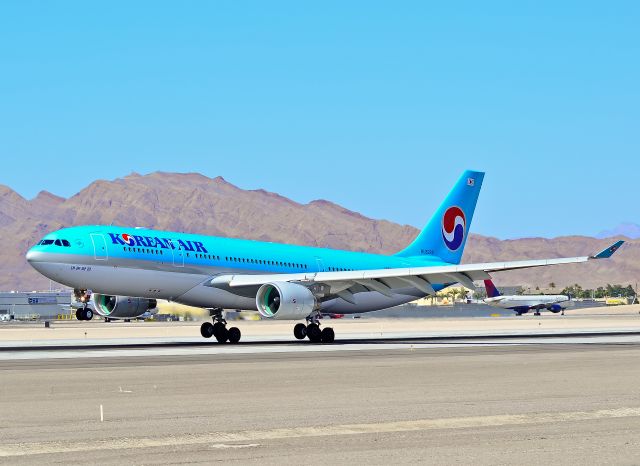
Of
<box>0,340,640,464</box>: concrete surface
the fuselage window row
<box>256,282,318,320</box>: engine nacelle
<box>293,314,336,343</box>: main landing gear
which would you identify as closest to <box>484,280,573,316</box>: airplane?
Answer: the fuselage window row

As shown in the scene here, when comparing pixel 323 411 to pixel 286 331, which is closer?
pixel 323 411

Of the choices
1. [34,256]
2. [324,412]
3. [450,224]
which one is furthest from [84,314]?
[450,224]

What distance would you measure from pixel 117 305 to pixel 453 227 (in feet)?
73.0

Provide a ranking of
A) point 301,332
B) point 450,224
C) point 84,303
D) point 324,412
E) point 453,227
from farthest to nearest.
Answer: point 453,227 → point 450,224 → point 301,332 → point 84,303 → point 324,412

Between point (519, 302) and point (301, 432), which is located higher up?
point (519, 302)

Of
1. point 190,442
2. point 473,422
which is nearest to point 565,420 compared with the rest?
point 473,422

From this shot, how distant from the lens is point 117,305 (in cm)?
5406

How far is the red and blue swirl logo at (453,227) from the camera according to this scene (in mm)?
64750

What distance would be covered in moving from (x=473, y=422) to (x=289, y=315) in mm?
31470

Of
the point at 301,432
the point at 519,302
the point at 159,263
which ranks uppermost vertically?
the point at 159,263

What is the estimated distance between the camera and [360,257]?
2435 inches

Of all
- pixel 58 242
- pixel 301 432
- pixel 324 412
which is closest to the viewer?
pixel 301 432

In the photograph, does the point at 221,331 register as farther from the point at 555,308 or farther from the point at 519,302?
the point at 555,308

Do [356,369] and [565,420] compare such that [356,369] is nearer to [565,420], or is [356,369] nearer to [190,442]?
[565,420]
